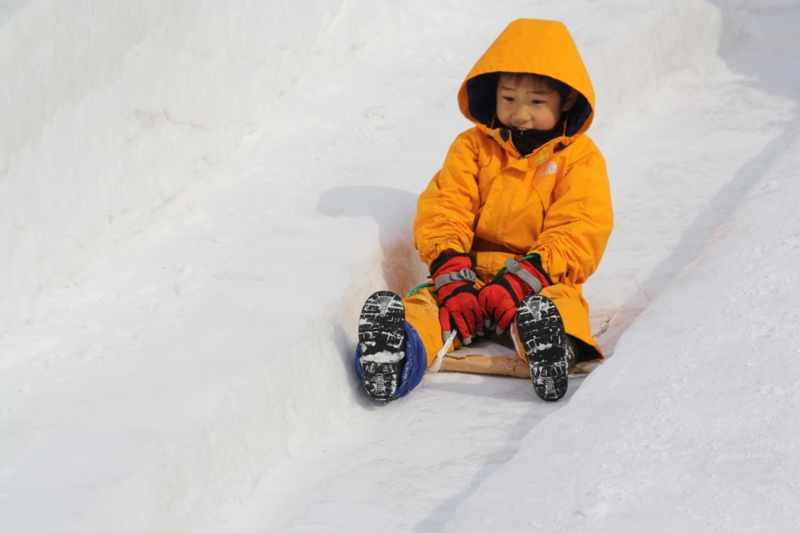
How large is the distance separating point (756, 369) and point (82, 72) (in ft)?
6.67

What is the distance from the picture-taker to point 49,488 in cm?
193

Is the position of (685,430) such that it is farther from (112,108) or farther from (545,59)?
(112,108)

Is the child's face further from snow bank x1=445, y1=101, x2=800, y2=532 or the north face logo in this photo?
snow bank x1=445, y1=101, x2=800, y2=532

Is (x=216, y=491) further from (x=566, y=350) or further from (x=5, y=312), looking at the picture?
(x=566, y=350)

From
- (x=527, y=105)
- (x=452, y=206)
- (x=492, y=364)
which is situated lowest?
(x=492, y=364)

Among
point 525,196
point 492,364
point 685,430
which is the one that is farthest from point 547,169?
point 685,430

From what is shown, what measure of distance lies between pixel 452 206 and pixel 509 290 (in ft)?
1.30

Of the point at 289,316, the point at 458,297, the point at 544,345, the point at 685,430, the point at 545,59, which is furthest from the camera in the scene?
the point at 545,59

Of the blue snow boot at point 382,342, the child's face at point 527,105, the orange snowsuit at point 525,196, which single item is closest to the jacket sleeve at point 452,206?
the orange snowsuit at point 525,196

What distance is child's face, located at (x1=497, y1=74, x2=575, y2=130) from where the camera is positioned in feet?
9.49

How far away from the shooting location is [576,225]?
276 centimetres

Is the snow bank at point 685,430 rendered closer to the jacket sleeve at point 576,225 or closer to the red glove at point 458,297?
the jacket sleeve at point 576,225

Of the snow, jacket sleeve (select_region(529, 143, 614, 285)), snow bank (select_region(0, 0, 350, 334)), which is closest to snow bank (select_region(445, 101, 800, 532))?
the snow

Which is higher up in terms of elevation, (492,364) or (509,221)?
(509,221)
